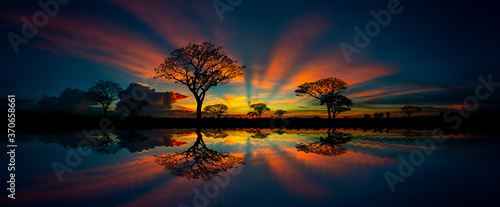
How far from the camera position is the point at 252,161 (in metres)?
A: 5.86

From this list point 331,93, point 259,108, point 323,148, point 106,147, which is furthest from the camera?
point 259,108

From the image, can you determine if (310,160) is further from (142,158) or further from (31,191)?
(31,191)

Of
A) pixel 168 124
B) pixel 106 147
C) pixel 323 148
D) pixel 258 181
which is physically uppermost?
pixel 168 124

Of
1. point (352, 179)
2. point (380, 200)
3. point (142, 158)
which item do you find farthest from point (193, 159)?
point (380, 200)

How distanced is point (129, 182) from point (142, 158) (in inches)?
99.3

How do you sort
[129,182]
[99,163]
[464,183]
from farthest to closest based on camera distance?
[99,163]
[129,182]
[464,183]
